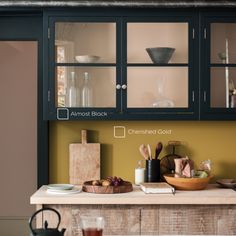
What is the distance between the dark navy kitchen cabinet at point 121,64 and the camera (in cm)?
409

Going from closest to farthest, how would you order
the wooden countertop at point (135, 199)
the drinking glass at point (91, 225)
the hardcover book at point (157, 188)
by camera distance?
the drinking glass at point (91, 225), the wooden countertop at point (135, 199), the hardcover book at point (157, 188)

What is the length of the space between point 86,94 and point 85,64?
220 millimetres

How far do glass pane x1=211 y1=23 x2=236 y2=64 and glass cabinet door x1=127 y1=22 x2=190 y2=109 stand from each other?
199mm

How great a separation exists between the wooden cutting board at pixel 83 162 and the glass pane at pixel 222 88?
0.96 m

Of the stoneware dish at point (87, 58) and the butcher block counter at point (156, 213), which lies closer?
the butcher block counter at point (156, 213)

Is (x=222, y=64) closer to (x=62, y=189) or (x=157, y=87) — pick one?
(x=157, y=87)

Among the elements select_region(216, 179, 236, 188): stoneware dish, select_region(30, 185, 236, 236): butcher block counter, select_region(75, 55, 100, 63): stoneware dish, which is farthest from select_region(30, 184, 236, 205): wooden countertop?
select_region(75, 55, 100, 63): stoneware dish

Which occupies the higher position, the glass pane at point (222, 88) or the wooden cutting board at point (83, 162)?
the glass pane at point (222, 88)

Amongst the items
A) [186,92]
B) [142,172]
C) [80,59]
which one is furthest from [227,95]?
[80,59]

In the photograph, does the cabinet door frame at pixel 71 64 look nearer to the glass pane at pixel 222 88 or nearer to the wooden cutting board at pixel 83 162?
the wooden cutting board at pixel 83 162

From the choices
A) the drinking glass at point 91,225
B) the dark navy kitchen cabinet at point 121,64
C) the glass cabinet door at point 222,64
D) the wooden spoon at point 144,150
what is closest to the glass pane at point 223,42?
the glass cabinet door at point 222,64

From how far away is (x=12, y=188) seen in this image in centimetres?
504

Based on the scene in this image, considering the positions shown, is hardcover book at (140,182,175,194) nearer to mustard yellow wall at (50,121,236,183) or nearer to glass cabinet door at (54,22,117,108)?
mustard yellow wall at (50,121,236,183)

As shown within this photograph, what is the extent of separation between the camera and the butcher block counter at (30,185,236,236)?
3736 millimetres
